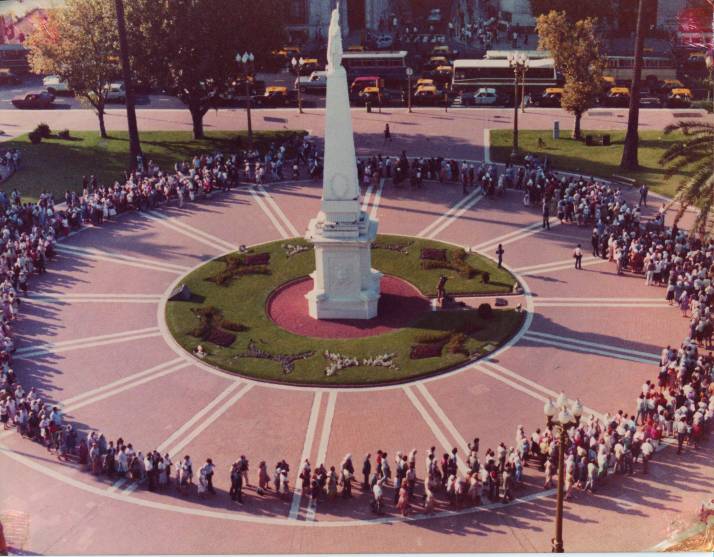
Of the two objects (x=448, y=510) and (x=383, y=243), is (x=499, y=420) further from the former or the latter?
(x=383, y=243)

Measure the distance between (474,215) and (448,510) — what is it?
80.1 feet

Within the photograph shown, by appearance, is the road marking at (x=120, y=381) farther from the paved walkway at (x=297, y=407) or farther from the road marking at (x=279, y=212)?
the road marking at (x=279, y=212)

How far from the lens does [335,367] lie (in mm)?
32812

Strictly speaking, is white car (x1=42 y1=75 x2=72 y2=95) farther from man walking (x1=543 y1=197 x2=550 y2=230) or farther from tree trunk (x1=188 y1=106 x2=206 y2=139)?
man walking (x1=543 y1=197 x2=550 y2=230)

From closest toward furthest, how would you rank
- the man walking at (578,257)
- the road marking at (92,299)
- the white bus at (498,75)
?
1. the road marking at (92,299)
2. the man walking at (578,257)
3. the white bus at (498,75)

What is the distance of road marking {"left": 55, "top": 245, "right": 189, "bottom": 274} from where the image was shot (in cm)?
4203

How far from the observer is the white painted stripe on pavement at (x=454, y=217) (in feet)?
149

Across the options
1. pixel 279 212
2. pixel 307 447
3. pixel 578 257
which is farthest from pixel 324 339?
pixel 279 212

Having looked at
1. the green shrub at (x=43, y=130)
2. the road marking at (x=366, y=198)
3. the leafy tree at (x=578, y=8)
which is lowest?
the road marking at (x=366, y=198)

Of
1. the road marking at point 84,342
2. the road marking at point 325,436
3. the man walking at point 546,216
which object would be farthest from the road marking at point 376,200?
the road marking at point 325,436

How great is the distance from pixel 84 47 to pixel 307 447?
127ft

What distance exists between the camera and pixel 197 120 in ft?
200

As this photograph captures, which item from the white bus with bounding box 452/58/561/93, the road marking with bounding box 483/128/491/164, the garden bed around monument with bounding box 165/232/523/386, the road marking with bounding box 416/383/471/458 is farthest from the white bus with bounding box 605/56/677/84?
the road marking with bounding box 416/383/471/458

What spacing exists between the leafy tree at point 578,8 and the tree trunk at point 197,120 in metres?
36.0
